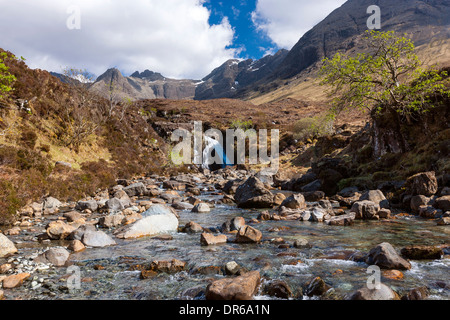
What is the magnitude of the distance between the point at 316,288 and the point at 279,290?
708mm

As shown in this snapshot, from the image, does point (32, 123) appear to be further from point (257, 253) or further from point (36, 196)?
point (257, 253)

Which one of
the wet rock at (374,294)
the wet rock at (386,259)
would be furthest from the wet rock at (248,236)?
the wet rock at (374,294)

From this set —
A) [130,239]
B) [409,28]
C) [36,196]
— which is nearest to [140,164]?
[36,196]

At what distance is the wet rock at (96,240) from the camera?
317 inches

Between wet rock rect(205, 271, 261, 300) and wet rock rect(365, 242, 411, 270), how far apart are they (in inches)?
122

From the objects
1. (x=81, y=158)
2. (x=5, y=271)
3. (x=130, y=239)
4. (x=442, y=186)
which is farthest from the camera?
(x=81, y=158)

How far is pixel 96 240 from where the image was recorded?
26.7 ft

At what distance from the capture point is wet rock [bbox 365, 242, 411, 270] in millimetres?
5840

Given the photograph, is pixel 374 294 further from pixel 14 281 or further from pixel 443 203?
pixel 443 203

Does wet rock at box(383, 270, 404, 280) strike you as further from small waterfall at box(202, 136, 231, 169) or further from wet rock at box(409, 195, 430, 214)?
small waterfall at box(202, 136, 231, 169)

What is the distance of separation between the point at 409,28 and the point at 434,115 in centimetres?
18107

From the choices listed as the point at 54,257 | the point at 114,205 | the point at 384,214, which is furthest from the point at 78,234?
the point at 384,214

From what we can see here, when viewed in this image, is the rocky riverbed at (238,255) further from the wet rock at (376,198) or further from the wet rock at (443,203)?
the wet rock at (376,198)

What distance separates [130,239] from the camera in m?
8.98
